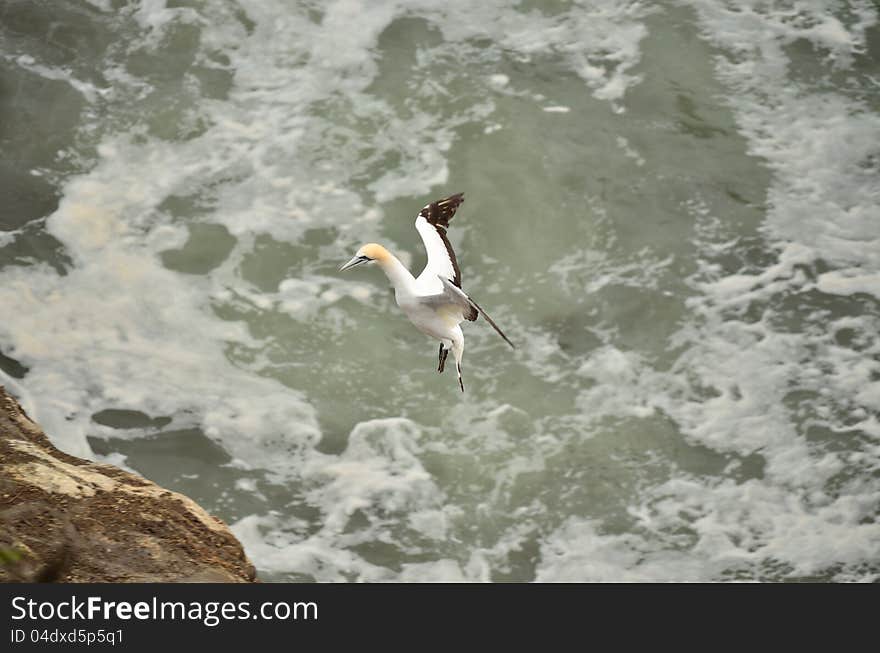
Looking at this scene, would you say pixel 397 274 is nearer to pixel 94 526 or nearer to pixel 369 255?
pixel 369 255

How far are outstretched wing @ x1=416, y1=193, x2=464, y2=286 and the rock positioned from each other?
1.66 m

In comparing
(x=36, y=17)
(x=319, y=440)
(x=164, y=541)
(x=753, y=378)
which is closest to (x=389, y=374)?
(x=319, y=440)

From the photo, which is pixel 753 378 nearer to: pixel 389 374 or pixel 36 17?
pixel 389 374

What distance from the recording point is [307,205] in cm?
1178

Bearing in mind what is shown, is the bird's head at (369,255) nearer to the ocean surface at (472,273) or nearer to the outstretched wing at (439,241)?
the outstretched wing at (439,241)

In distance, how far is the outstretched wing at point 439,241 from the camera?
6.28 meters

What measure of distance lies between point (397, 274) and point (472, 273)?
5626mm

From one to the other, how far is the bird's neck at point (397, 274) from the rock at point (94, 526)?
1.56 meters

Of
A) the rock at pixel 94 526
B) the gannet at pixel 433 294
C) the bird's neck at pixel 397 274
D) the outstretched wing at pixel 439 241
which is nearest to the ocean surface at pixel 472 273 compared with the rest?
the rock at pixel 94 526

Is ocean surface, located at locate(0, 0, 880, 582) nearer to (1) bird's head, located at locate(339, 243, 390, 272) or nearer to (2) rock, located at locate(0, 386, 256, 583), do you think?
(2) rock, located at locate(0, 386, 256, 583)

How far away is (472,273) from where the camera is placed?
11336mm

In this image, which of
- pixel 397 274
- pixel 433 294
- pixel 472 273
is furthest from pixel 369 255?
pixel 472 273

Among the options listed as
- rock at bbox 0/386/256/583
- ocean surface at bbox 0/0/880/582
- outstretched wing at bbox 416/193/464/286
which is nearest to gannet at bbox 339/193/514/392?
outstretched wing at bbox 416/193/464/286

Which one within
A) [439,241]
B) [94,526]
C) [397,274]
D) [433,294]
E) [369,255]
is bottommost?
[94,526]
